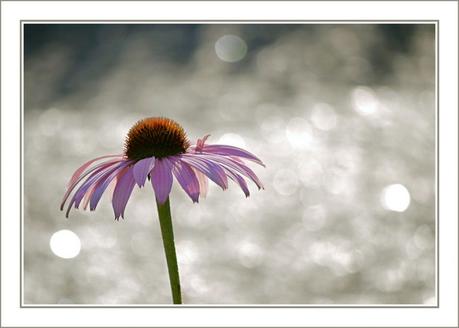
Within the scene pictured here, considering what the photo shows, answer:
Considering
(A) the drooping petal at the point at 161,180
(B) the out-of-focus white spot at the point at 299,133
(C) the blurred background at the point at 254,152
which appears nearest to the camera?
(A) the drooping petal at the point at 161,180

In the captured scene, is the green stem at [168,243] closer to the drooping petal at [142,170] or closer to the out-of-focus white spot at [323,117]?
the drooping petal at [142,170]

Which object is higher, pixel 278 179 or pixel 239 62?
pixel 239 62

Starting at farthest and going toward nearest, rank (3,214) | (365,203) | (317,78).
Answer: (317,78)
(365,203)
(3,214)

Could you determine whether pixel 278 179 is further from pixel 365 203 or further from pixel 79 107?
pixel 79 107

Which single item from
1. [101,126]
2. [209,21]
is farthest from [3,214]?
[101,126]

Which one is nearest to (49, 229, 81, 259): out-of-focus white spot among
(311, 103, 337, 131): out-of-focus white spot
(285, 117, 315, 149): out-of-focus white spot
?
(285, 117, 315, 149): out-of-focus white spot

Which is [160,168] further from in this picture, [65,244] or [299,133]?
[299,133]

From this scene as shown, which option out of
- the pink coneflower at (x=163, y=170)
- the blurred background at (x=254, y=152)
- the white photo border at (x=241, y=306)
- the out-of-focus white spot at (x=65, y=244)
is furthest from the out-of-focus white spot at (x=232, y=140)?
the pink coneflower at (x=163, y=170)

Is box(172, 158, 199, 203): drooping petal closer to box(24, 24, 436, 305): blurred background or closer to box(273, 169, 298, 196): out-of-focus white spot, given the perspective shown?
box(24, 24, 436, 305): blurred background
